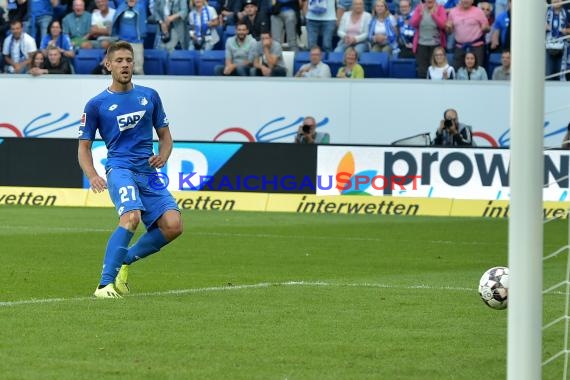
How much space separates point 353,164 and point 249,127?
3.55 m

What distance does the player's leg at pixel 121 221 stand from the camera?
10.7 meters

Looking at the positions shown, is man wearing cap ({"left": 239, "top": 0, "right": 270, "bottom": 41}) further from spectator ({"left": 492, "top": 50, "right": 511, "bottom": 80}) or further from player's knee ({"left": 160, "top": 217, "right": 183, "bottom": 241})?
player's knee ({"left": 160, "top": 217, "right": 183, "bottom": 241})

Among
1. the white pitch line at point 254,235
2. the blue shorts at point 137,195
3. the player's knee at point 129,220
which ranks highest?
the blue shorts at point 137,195

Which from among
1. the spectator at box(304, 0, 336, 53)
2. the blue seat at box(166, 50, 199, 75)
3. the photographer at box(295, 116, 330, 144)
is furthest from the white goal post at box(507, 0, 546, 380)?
the blue seat at box(166, 50, 199, 75)

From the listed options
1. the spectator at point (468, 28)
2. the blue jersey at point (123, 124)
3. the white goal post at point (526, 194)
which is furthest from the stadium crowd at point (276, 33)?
the white goal post at point (526, 194)

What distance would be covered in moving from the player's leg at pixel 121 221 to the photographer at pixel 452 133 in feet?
42.9

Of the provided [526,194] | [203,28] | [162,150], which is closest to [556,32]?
[203,28]

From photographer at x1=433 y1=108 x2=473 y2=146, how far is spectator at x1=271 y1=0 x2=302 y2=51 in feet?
13.1

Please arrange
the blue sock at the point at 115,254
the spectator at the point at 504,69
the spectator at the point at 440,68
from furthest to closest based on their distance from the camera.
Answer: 1. the spectator at the point at 440,68
2. the spectator at the point at 504,69
3. the blue sock at the point at 115,254

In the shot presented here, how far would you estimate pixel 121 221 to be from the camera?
35.5 ft

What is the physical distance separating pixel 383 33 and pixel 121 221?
15324 millimetres

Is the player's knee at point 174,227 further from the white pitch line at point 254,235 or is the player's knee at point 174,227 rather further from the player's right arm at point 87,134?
the white pitch line at point 254,235

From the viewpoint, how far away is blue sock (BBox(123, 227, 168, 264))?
11250 millimetres

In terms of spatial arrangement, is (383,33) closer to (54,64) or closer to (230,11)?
(230,11)
